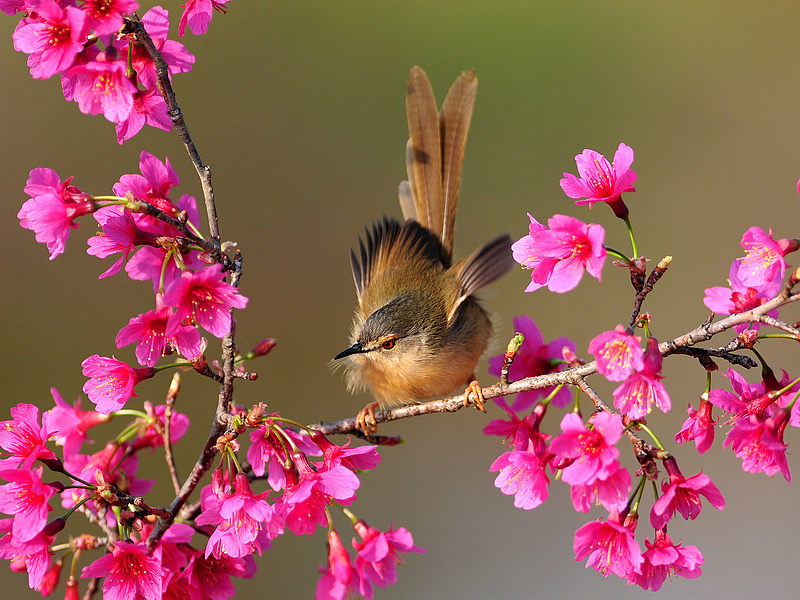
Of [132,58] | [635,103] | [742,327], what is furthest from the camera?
[635,103]

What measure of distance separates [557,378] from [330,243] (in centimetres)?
478

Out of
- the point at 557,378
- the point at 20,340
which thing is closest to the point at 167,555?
the point at 557,378

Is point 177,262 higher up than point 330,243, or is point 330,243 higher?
point 177,262

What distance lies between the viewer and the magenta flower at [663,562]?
1.72 m

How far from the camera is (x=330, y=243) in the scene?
6.43 metres

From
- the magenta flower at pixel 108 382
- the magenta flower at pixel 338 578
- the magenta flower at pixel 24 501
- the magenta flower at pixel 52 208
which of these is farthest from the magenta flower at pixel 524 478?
the magenta flower at pixel 52 208

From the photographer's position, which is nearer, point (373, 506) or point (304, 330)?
point (373, 506)

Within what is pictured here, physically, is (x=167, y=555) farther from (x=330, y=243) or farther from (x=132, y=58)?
(x=330, y=243)

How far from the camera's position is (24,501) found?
1688mm

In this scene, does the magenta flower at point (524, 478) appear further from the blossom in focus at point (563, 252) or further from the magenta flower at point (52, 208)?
the magenta flower at point (52, 208)

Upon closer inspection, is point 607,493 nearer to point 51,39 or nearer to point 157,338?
point 157,338

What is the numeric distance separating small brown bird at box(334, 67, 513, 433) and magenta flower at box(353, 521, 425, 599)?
1.12 m

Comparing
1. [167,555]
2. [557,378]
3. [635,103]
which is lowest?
[167,555]

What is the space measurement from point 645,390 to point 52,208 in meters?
1.38
